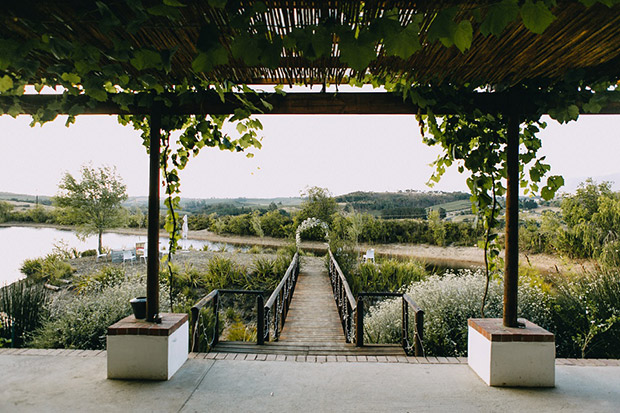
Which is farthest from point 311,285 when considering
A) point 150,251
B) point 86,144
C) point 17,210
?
point 17,210

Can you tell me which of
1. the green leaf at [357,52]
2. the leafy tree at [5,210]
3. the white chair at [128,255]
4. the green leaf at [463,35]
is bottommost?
the white chair at [128,255]

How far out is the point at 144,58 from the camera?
1778mm

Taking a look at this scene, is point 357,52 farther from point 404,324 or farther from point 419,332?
point 404,324

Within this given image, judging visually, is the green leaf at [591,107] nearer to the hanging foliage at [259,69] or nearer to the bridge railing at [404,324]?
the hanging foliage at [259,69]

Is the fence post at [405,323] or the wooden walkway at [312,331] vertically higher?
the fence post at [405,323]

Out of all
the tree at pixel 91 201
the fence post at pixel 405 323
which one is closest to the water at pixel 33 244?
the tree at pixel 91 201

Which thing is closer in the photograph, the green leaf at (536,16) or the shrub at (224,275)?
the green leaf at (536,16)

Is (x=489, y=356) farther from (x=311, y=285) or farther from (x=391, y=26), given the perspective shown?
(x=311, y=285)

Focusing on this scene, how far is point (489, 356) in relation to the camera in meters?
2.64

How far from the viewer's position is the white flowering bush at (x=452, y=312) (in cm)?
427

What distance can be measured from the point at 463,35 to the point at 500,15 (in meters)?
0.12

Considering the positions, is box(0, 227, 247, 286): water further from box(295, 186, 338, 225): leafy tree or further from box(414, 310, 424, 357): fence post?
box(414, 310, 424, 357): fence post

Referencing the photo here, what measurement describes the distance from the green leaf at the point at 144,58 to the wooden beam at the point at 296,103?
2.64 ft

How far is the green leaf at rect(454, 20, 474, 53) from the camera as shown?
4.03ft
